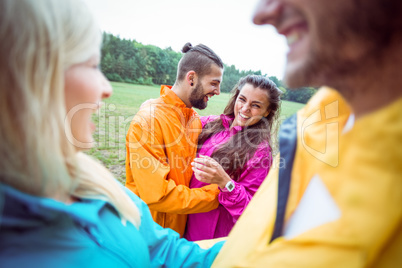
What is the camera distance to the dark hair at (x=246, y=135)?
1.94 m

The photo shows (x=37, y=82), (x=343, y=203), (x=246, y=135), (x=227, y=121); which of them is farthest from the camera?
(x=227, y=121)

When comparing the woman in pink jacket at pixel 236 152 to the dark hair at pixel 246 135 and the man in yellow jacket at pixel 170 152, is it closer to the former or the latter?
the dark hair at pixel 246 135

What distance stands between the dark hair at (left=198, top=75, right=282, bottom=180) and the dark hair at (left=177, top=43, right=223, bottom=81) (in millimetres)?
489

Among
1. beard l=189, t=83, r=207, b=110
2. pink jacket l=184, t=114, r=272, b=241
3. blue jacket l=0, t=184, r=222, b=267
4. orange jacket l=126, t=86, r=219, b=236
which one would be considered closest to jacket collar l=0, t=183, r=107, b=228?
blue jacket l=0, t=184, r=222, b=267

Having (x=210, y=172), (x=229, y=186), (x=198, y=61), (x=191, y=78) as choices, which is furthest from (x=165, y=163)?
(x=198, y=61)

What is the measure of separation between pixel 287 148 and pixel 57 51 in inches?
30.2

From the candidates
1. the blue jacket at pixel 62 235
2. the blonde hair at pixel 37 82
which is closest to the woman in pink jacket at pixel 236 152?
the blue jacket at pixel 62 235

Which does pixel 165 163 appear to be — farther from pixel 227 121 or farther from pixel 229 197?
pixel 227 121

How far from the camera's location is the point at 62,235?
1.95ft

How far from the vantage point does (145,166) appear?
1626 mm

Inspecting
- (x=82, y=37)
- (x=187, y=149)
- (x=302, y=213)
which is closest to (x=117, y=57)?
(x=187, y=149)

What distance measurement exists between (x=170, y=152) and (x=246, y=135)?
2.77ft

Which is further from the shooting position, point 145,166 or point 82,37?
point 145,166

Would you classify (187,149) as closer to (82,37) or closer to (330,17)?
(82,37)
